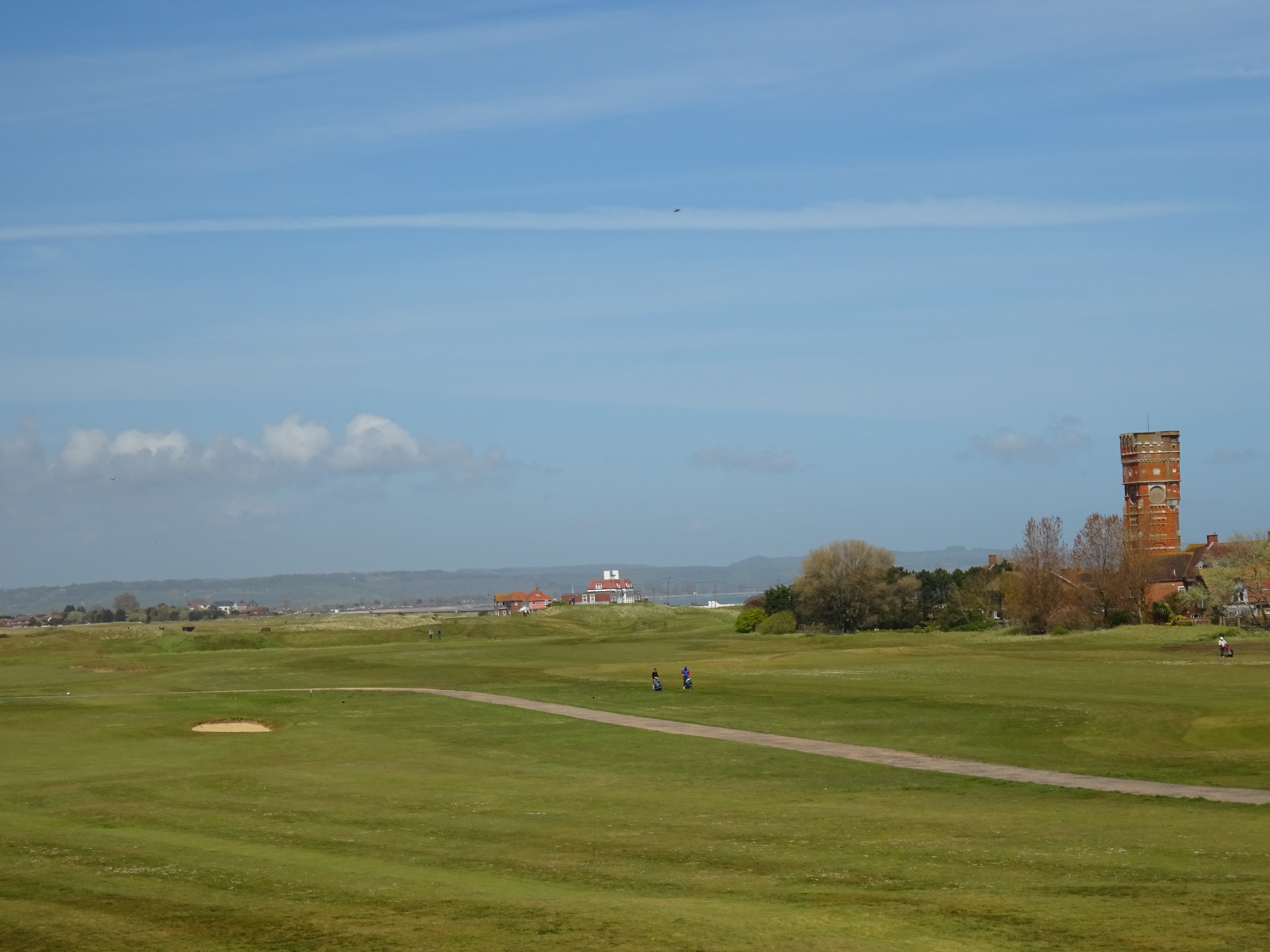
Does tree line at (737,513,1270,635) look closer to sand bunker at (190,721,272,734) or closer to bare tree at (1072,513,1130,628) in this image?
bare tree at (1072,513,1130,628)

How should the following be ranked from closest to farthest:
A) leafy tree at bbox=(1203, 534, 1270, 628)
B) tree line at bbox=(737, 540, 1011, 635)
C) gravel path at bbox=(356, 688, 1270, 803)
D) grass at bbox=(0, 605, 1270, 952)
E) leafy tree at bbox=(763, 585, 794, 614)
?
grass at bbox=(0, 605, 1270, 952)
gravel path at bbox=(356, 688, 1270, 803)
leafy tree at bbox=(1203, 534, 1270, 628)
tree line at bbox=(737, 540, 1011, 635)
leafy tree at bbox=(763, 585, 794, 614)

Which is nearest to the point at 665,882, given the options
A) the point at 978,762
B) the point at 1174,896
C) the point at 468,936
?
the point at 468,936

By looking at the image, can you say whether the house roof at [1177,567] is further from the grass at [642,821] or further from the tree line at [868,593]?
the grass at [642,821]

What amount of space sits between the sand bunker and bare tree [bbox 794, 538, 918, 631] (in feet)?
307

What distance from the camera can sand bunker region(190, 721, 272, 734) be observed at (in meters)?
52.8

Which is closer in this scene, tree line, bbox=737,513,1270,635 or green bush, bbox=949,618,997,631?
tree line, bbox=737,513,1270,635

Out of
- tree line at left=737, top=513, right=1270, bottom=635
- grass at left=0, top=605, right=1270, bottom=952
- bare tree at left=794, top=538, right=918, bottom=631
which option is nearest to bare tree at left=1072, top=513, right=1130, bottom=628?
tree line at left=737, top=513, right=1270, bottom=635

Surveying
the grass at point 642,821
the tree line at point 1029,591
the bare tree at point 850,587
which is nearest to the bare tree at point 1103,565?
the tree line at point 1029,591

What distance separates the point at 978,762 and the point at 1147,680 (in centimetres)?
2533

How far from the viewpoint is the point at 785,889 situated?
2161cm

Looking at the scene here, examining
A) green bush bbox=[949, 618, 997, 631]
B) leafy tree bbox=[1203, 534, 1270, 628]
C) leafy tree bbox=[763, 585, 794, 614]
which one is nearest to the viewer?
leafy tree bbox=[1203, 534, 1270, 628]

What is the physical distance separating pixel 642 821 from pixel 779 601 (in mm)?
122423

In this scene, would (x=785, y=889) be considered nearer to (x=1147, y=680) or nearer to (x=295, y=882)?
(x=295, y=882)

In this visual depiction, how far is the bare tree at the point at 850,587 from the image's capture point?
140250mm
